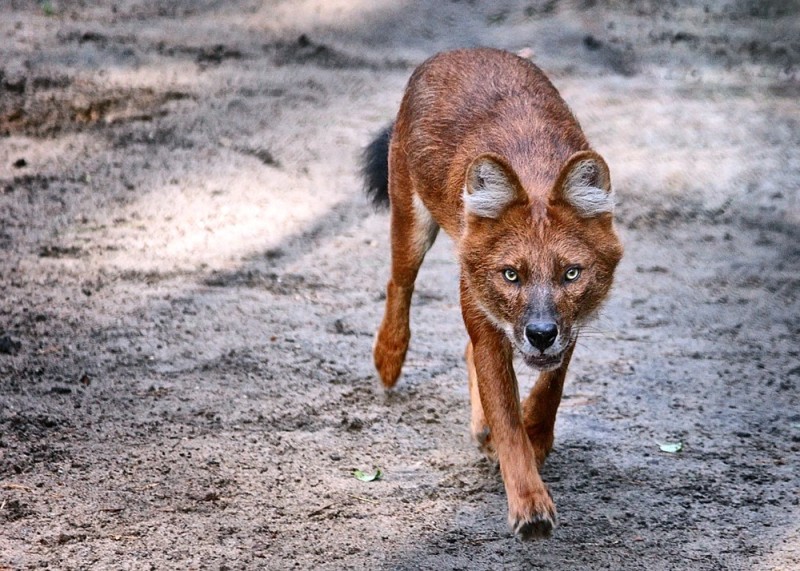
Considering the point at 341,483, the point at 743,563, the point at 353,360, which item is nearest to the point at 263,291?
the point at 353,360

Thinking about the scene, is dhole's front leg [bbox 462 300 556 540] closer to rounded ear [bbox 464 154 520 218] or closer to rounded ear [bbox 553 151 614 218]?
rounded ear [bbox 464 154 520 218]

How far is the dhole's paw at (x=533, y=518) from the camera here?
148 inches

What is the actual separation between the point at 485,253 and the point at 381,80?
498cm

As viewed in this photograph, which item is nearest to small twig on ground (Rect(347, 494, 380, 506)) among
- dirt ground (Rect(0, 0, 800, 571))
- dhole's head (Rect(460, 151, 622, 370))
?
dirt ground (Rect(0, 0, 800, 571))

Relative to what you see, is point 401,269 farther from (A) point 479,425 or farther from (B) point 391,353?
(A) point 479,425

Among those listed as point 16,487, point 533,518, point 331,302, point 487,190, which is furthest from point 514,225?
point 331,302

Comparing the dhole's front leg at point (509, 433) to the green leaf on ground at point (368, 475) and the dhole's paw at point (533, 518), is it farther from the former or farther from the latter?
the green leaf on ground at point (368, 475)

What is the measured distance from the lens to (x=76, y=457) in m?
4.44

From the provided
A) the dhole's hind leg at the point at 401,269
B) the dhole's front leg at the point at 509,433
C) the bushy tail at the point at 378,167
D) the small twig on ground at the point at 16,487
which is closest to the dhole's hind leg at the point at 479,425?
the dhole's front leg at the point at 509,433

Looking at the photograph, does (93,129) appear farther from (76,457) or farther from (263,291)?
(76,457)

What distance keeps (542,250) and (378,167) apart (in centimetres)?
201

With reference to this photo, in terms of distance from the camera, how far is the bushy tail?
574cm

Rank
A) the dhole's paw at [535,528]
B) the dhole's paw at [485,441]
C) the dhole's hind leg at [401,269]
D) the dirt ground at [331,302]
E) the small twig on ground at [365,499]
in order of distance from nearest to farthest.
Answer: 1. the dhole's paw at [535,528]
2. the dirt ground at [331,302]
3. the small twig on ground at [365,499]
4. the dhole's paw at [485,441]
5. the dhole's hind leg at [401,269]

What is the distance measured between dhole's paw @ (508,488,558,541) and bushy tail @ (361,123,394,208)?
2.25 meters
